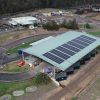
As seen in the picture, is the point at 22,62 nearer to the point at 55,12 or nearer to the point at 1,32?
the point at 1,32

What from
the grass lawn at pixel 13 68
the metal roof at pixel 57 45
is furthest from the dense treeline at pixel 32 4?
the grass lawn at pixel 13 68

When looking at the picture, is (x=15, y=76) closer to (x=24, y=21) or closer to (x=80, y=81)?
(x=80, y=81)

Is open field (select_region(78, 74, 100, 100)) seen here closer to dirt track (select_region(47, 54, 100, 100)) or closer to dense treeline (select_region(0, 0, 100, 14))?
dirt track (select_region(47, 54, 100, 100))

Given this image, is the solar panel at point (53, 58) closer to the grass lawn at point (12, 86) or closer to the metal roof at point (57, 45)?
the metal roof at point (57, 45)

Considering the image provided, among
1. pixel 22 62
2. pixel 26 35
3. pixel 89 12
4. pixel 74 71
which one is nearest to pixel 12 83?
pixel 22 62

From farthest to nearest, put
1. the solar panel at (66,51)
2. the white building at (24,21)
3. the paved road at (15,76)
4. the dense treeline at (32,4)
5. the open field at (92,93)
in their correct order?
1. the dense treeline at (32,4)
2. the white building at (24,21)
3. the solar panel at (66,51)
4. the paved road at (15,76)
5. the open field at (92,93)

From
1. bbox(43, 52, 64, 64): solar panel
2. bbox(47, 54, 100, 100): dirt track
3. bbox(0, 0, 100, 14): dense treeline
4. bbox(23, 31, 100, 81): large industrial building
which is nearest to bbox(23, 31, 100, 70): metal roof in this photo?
bbox(23, 31, 100, 81): large industrial building

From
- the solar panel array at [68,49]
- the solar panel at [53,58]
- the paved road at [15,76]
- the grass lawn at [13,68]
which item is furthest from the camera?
the grass lawn at [13,68]

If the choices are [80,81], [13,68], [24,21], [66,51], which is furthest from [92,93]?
[24,21]
